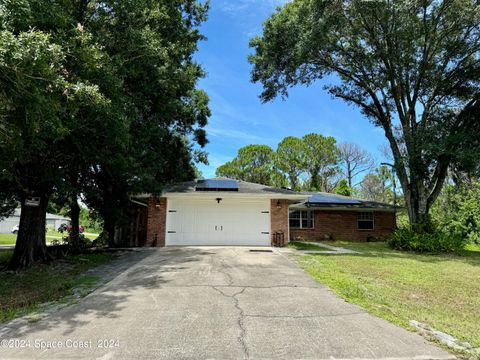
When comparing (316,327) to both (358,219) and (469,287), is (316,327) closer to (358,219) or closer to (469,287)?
(469,287)

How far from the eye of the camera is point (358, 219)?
22719 mm

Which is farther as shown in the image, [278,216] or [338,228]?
[338,228]

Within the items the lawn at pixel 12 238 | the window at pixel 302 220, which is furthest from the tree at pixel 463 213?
the lawn at pixel 12 238

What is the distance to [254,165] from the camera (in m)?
45.9

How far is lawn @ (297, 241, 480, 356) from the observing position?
513 centimetres

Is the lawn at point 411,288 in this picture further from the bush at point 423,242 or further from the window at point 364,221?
the window at point 364,221

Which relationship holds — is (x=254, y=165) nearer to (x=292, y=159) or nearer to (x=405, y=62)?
(x=292, y=159)

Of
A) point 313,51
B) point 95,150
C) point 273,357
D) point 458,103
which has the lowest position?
point 273,357

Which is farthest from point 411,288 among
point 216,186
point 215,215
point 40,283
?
point 216,186

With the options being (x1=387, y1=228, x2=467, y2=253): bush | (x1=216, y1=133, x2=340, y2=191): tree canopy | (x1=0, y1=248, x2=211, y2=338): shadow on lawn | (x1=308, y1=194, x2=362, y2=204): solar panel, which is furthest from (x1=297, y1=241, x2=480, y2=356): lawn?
(x1=216, y1=133, x2=340, y2=191): tree canopy

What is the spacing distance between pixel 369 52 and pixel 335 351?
1692 cm

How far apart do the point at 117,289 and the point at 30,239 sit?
5712 millimetres

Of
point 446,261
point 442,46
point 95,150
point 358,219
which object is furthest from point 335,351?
point 358,219

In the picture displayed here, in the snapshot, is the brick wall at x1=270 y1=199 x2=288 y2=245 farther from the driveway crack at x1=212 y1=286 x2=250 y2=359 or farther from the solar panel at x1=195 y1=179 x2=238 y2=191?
the driveway crack at x1=212 y1=286 x2=250 y2=359
